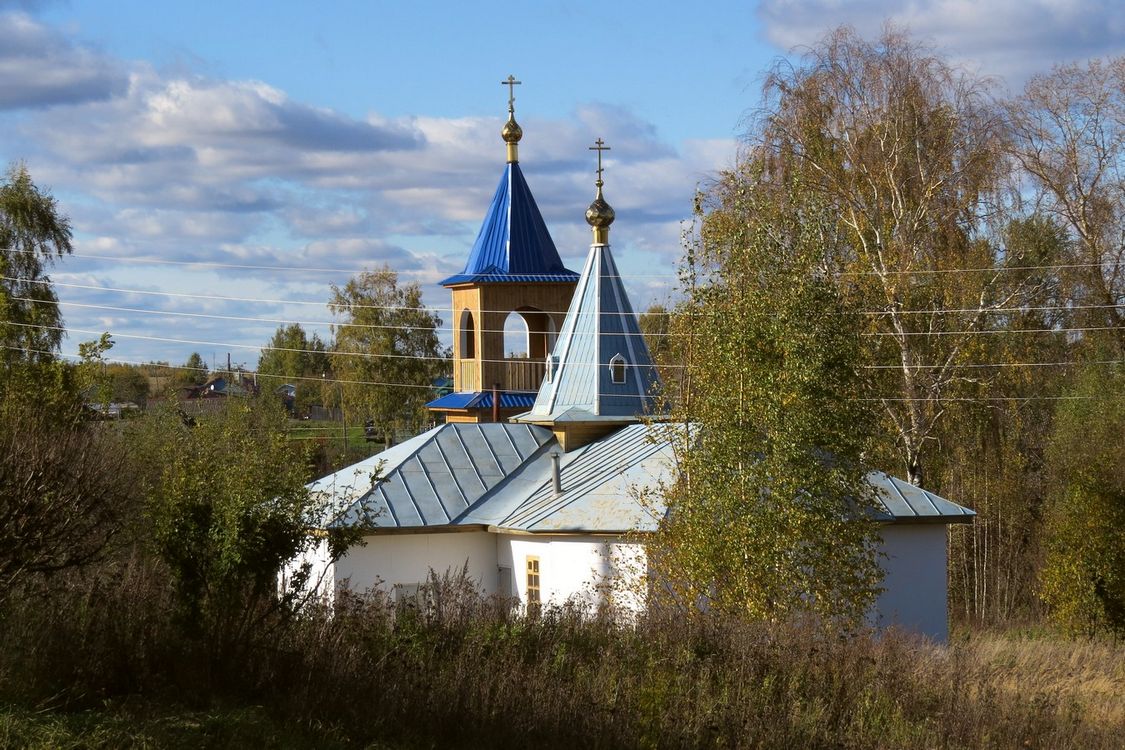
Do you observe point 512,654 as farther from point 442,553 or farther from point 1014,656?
point 442,553

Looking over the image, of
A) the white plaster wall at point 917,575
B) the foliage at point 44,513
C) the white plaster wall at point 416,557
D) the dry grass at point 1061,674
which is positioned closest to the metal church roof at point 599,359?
the white plaster wall at point 416,557

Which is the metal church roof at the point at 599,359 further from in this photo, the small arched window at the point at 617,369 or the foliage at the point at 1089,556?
the foliage at the point at 1089,556

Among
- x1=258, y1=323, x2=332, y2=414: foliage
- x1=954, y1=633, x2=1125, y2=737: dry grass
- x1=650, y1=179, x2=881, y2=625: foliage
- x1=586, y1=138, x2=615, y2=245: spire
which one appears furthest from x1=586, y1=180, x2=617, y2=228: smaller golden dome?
x1=258, y1=323, x2=332, y2=414: foliage

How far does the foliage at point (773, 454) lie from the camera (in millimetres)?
15656

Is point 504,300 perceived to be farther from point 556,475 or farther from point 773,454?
point 773,454

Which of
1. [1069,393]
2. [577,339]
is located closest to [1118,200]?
[1069,393]

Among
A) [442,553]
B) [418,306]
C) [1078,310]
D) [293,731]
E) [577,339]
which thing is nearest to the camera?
[293,731]

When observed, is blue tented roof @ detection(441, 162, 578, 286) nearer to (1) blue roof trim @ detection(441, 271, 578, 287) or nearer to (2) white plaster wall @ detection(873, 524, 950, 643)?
(1) blue roof trim @ detection(441, 271, 578, 287)

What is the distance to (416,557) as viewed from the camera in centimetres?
2345

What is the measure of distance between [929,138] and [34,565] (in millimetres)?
23235

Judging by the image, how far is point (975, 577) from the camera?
3312cm

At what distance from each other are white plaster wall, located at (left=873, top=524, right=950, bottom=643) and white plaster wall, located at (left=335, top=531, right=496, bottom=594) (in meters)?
6.60

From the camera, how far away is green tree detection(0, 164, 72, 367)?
106 feet

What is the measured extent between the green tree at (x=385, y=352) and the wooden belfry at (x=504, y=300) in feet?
78.7
